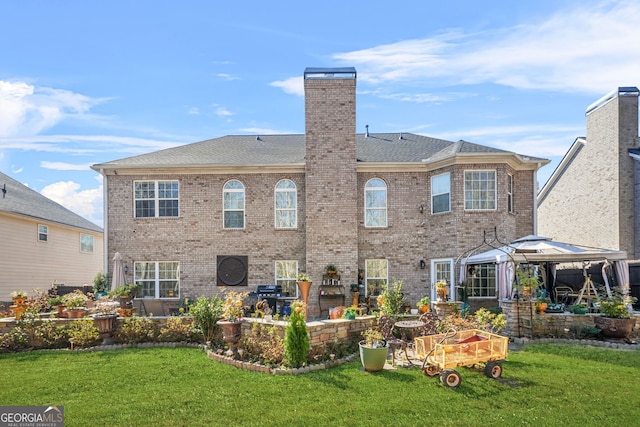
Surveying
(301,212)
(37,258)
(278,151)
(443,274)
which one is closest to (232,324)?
(301,212)

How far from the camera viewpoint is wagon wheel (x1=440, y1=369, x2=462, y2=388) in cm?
816

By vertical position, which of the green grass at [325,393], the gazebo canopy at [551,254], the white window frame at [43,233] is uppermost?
the white window frame at [43,233]

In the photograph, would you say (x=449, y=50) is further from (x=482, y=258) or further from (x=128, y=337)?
(x=128, y=337)

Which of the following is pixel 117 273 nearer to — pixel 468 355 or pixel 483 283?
pixel 468 355

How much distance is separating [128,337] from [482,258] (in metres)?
10.3

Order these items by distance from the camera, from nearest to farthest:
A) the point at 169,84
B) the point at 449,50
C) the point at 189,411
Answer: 1. the point at 189,411
2. the point at 449,50
3. the point at 169,84

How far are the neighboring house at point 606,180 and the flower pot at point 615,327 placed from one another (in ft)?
27.2

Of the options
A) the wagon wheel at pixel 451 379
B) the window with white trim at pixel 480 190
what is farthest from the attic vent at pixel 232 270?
the wagon wheel at pixel 451 379

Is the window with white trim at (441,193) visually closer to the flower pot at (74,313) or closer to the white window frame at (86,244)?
the flower pot at (74,313)

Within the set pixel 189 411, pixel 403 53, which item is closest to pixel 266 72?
pixel 403 53

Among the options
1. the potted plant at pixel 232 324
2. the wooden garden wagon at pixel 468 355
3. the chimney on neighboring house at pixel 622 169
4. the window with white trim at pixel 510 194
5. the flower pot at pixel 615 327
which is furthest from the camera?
the chimney on neighboring house at pixel 622 169

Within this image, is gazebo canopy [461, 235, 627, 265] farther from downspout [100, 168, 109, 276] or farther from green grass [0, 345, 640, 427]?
downspout [100, 168, 109, 276]

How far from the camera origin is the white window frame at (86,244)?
25.4 metres

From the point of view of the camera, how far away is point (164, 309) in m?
16.0
